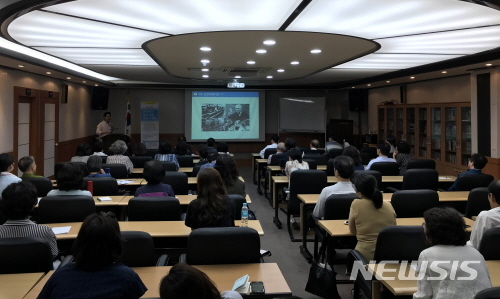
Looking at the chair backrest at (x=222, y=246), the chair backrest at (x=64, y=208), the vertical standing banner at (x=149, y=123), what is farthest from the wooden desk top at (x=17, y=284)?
the vertical standing banner at (x=149, y=123)

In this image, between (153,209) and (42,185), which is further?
(42,185)

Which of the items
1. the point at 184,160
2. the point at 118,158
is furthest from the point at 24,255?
the point at 184,160

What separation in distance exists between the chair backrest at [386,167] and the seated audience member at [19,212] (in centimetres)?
537

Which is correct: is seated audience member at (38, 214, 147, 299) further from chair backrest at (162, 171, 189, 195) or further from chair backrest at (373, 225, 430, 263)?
chair backrest at (162, 171, 189, 195)

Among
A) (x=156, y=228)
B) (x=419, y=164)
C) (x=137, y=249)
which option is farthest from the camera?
(x=419, y=164)

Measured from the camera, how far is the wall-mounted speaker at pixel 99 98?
14.0m

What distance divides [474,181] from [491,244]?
298 cm

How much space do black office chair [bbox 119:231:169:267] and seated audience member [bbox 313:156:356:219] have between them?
2.26m

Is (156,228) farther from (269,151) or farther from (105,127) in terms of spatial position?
(105,127)

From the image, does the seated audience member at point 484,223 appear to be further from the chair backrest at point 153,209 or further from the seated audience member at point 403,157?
the seated audience member at point 403,157

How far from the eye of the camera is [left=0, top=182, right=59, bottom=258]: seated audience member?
2.87 metres

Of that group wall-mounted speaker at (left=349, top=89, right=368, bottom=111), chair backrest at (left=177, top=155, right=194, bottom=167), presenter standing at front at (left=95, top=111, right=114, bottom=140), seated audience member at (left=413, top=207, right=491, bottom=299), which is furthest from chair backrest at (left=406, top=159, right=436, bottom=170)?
presenter standing at front at (left=95, top=111, right=114, bottom=140)

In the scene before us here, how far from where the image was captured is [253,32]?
5297 millimetres

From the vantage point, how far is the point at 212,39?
577cm
